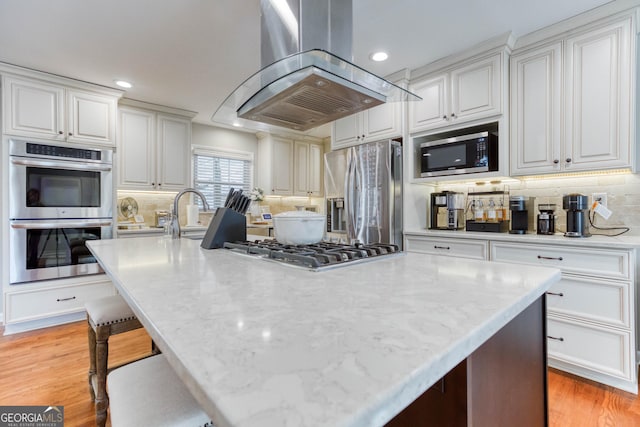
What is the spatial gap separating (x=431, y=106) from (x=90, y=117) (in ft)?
11.0

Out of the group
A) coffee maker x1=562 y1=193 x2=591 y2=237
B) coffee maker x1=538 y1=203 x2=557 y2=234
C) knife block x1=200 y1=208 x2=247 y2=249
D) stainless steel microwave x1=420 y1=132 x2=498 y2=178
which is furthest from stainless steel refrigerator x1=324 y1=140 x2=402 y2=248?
knife block x1=200 y1=208 x2=247 y2=249

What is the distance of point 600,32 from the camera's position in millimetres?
2078

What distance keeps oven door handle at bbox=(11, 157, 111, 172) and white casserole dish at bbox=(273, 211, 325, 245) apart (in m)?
2.73

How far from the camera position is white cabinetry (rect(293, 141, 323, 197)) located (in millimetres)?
5156

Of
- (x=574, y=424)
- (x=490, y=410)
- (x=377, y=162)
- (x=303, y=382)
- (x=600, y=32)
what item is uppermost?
(x=600, y=32)

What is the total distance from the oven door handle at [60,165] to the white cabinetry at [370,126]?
244cm

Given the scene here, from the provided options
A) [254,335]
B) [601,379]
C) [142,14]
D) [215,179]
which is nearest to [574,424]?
[601,379]

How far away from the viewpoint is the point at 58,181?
2934 millimetres

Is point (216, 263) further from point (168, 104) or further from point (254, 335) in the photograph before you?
point (168, 104)

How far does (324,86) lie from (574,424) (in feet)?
6.78

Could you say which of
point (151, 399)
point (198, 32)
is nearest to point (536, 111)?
point (198, 32)

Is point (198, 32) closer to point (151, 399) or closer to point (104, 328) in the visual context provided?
point (104, 328)

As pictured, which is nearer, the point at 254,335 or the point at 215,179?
the point at 254,335

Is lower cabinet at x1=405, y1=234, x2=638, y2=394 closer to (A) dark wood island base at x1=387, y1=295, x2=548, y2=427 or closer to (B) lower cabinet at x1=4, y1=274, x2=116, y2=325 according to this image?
(A) dark wood island base at x1=387, y1=295, x2=548, y2=427
